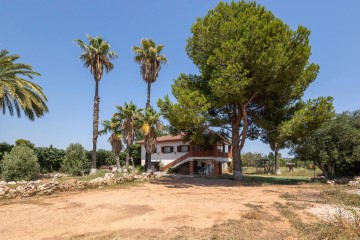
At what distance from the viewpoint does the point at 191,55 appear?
2775 cm

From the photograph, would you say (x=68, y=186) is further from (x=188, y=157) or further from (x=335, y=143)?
(x=335, y=143)

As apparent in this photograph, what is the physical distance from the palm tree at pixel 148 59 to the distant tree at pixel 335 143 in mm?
17350

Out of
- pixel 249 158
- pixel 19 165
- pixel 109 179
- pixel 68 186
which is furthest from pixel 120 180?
pixel 249 158

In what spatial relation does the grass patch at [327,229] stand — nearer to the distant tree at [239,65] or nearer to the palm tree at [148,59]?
the distant tree at [239,65]

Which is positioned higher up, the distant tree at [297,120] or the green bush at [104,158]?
the distant tree at [297,120]

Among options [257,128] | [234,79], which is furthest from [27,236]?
[257,128]

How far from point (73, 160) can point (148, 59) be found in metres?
14.1

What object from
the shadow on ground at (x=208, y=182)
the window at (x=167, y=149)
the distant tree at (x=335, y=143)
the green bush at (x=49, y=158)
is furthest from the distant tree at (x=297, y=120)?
the green bush at (x=49, y=158)

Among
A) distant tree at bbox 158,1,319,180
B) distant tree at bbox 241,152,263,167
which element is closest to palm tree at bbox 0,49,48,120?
distant tree at bbox 158,1,319,180

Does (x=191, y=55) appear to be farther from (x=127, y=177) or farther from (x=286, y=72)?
(x=127, y=177)

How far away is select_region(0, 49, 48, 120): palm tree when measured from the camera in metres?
25.8

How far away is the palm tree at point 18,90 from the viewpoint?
25.8 m

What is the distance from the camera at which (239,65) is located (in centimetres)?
2234

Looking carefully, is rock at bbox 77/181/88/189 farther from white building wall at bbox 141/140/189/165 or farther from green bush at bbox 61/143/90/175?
white building wall at bbox 141/140/189/165
